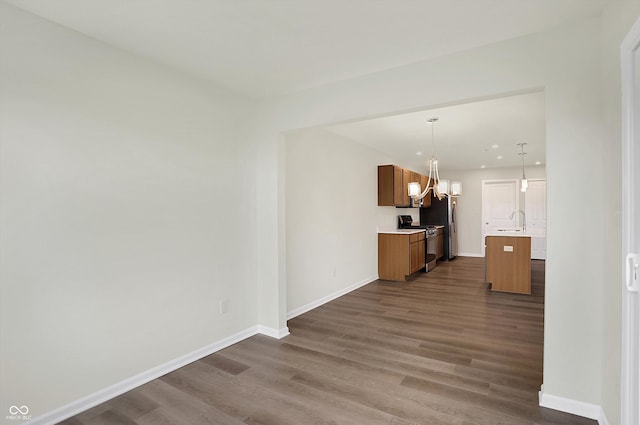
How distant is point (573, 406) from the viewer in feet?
7.00

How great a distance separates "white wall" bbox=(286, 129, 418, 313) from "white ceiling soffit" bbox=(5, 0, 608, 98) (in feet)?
5.51

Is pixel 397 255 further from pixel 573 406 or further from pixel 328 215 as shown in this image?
pixel 573 406

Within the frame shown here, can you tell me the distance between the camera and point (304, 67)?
283cm

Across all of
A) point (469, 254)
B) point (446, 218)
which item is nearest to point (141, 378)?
point (446, 218)

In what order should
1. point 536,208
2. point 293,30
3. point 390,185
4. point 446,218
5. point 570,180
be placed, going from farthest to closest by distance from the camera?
point 446,218 < point 536,208 < point 390,185 < point 293,30 < point 570,180

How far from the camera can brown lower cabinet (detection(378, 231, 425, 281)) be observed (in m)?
6.24

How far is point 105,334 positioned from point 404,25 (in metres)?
3.06

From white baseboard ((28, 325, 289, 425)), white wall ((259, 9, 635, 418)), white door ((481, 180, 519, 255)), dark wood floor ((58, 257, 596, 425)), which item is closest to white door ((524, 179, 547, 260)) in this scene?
white door ((481, 180, 519, 255))

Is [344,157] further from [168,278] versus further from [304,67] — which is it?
[168,278]

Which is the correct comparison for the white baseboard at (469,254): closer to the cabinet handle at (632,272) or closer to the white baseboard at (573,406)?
the white baseboard at (573,406)

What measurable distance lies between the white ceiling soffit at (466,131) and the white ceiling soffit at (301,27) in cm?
128

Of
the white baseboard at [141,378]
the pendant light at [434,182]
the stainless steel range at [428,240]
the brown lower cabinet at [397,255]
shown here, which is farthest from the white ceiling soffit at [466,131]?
the white baseboard at [141,378]

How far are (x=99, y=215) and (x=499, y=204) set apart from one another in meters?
9.66

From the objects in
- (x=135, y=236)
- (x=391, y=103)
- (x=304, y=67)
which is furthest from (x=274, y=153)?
(x=135, y=236)
